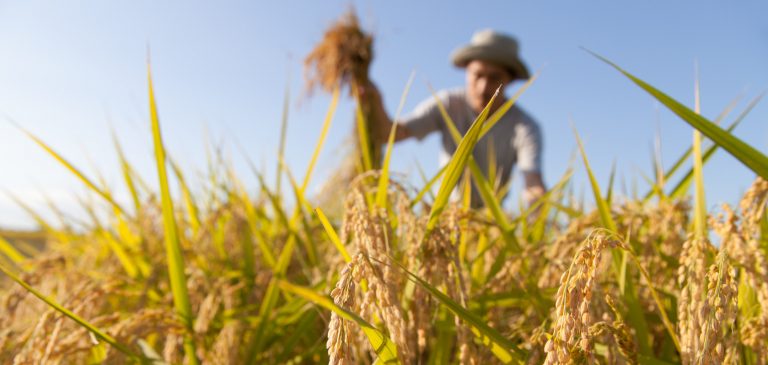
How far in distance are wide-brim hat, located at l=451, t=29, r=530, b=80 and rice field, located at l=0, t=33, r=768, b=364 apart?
357 centimetres

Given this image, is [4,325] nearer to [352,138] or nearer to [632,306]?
[632,306]

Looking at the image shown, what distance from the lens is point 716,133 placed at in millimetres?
626

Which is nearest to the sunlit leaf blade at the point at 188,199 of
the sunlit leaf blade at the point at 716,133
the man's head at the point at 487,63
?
the sunlit leaf blade at the point at 716,133

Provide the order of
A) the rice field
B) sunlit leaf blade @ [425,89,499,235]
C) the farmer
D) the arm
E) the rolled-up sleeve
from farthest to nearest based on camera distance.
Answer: the farmer, the rolled-up sleeve, the arm, sunlit leaf blade @ [425,89,499,235], the rice field

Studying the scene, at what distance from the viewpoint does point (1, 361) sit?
3.49 ft

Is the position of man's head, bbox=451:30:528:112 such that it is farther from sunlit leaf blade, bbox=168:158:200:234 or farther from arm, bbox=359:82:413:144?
sunlit leaf blade, bbox=168:158:200:234

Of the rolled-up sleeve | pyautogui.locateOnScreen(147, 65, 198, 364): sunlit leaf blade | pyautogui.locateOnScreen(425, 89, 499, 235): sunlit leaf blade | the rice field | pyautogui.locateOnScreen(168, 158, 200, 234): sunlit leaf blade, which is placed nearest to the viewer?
the rice field

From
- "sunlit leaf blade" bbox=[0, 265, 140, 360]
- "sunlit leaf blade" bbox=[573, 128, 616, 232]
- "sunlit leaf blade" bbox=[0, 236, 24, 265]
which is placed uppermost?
"sunlit leaf blade" bbox=[0, 236, 24, 265]

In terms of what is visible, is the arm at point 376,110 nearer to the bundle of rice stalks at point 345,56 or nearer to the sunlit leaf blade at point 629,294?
the bundle of rice stalks at point 345,56

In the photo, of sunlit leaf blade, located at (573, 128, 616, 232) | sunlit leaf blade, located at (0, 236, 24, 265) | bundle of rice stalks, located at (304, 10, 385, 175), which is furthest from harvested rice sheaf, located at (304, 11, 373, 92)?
sunlit leaf blade, located at (573, 128, 616, 232)

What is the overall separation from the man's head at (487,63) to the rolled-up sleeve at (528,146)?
15.6 inches

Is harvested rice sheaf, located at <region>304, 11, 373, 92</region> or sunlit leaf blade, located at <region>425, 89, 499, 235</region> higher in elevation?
harvested rice sheaf, located at <region>304, 11, 373, 92</region>

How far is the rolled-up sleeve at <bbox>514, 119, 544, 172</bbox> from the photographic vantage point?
4.61 meters

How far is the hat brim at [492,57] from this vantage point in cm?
508
